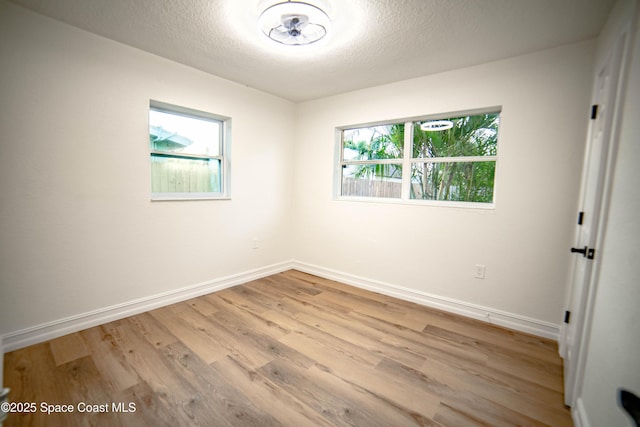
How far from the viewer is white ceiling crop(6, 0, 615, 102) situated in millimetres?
1873

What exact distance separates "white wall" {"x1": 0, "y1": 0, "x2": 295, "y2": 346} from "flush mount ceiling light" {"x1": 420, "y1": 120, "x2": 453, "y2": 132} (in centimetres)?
225

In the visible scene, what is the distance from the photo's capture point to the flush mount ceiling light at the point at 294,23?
185 centimetres

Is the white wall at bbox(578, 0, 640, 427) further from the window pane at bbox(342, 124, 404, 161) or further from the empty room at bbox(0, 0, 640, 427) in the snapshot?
the window pane at bbox(342, 124, 404, 161)

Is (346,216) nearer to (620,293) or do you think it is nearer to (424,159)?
(424,159)

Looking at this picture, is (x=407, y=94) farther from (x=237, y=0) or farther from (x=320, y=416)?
(x=320, y=416)

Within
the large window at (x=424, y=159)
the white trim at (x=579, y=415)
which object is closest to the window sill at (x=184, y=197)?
the large window at (x=424, y=159)

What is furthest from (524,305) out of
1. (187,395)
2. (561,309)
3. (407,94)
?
(187,395)

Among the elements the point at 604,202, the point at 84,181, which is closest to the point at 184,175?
the point at 84,181

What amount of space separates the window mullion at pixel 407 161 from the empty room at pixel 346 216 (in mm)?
23

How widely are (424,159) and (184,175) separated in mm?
2678

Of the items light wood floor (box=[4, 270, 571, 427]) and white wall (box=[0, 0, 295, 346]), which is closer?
light wood floor (box=[4, 270, 571, 427])

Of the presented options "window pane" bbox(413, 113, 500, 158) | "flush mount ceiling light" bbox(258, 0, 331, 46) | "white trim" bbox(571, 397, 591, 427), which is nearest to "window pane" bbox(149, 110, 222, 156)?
"flush mount ceiling light" bbox(258, 0, 331, 46)

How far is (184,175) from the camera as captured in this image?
10.1 ft

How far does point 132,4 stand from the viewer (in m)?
1.91
